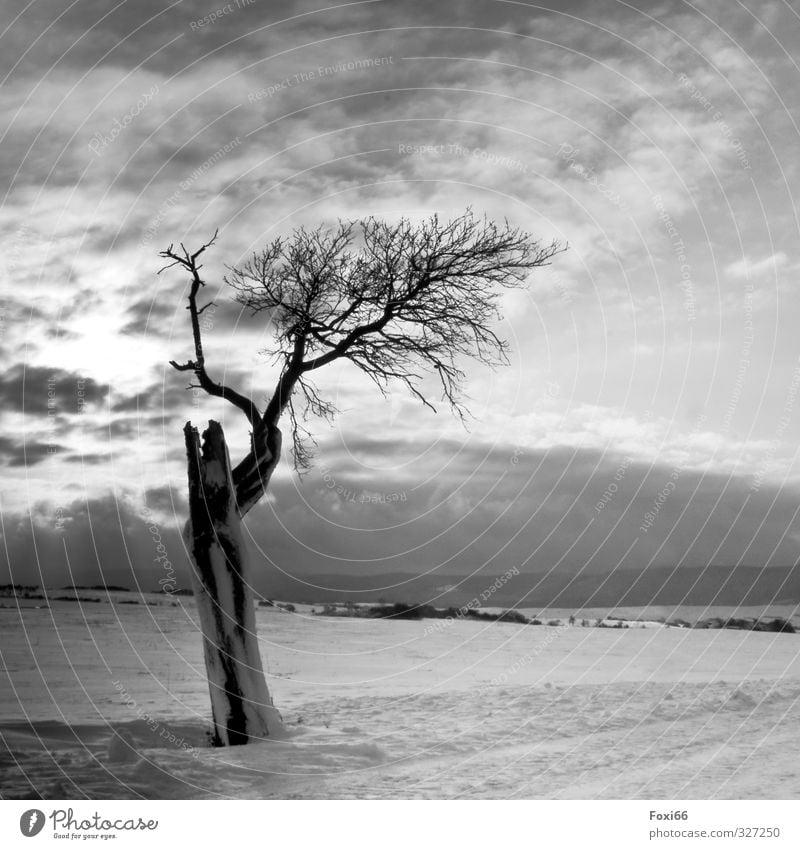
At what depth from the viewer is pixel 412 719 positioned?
9.22 m

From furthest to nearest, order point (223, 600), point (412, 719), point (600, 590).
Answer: point (600, 590)
point (412, 719)
point (223, 600)

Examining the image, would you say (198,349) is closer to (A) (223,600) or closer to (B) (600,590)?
(A) (223,600)

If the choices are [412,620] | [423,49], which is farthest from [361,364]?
[412,620]

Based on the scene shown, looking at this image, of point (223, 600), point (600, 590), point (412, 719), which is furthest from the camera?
point (600, 590)

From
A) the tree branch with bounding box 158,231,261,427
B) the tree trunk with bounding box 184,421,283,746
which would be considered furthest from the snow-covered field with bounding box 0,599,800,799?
the tree branch with bounding box 158,231,261,427

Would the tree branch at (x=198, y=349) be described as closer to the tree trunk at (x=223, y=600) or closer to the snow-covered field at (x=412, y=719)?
the tree trunk at (x=223, y=600)

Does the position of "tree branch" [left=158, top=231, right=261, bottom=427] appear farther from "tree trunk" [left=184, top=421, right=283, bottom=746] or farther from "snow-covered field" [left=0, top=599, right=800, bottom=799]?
"snow-covered field" [left=0, top=599, right=800, bottom=799]

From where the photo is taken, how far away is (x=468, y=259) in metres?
9.82

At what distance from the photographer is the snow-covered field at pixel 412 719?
7.72 m

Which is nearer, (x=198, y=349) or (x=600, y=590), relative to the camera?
(x=198, y=349)

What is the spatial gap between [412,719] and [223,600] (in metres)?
2.47

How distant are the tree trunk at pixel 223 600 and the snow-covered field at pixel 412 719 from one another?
29cm

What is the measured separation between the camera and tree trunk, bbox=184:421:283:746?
828 centimetres

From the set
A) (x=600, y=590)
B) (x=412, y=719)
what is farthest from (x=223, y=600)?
(x=600, y=590)
